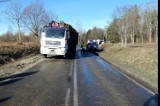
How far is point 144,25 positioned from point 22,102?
9932 centimetres

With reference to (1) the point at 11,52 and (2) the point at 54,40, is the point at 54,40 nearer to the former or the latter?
(2) the point at 54,40

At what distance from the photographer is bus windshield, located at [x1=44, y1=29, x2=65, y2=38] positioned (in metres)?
32.6

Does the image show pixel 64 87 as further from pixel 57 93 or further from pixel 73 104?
pixel 73 104

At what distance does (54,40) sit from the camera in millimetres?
32406

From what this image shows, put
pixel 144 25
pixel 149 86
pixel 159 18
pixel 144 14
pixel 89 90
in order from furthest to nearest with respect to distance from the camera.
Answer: pixel 144 25, pixel 144 14, pixel 149 86, pixel 89 90, pixel 159 18

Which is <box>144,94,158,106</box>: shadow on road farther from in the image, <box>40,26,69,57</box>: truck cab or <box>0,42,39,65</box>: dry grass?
<box>40,26,69,57</box>: truck cab

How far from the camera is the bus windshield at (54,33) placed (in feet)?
107

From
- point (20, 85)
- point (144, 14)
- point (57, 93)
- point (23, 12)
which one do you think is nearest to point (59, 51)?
point (20, 85)

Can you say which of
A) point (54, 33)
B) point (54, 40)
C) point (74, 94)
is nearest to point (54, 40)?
point (54, 40)

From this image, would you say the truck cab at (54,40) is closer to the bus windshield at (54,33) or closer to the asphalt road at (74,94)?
the bus windshield at (54,33)

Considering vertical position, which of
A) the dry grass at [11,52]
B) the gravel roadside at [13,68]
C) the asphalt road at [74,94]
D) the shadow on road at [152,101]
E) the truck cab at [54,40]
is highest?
the truck cab at [54,40]

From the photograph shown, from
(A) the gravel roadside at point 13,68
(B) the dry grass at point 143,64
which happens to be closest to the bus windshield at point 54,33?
(A) the gravel roadside at point 13,68

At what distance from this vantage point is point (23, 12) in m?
72.2

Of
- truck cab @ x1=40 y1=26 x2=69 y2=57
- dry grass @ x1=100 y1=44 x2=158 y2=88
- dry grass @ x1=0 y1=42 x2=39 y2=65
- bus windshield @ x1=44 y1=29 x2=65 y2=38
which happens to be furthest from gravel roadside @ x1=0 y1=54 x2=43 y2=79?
dry grass @ x1=100 y1=44 x2=158 y2=88
